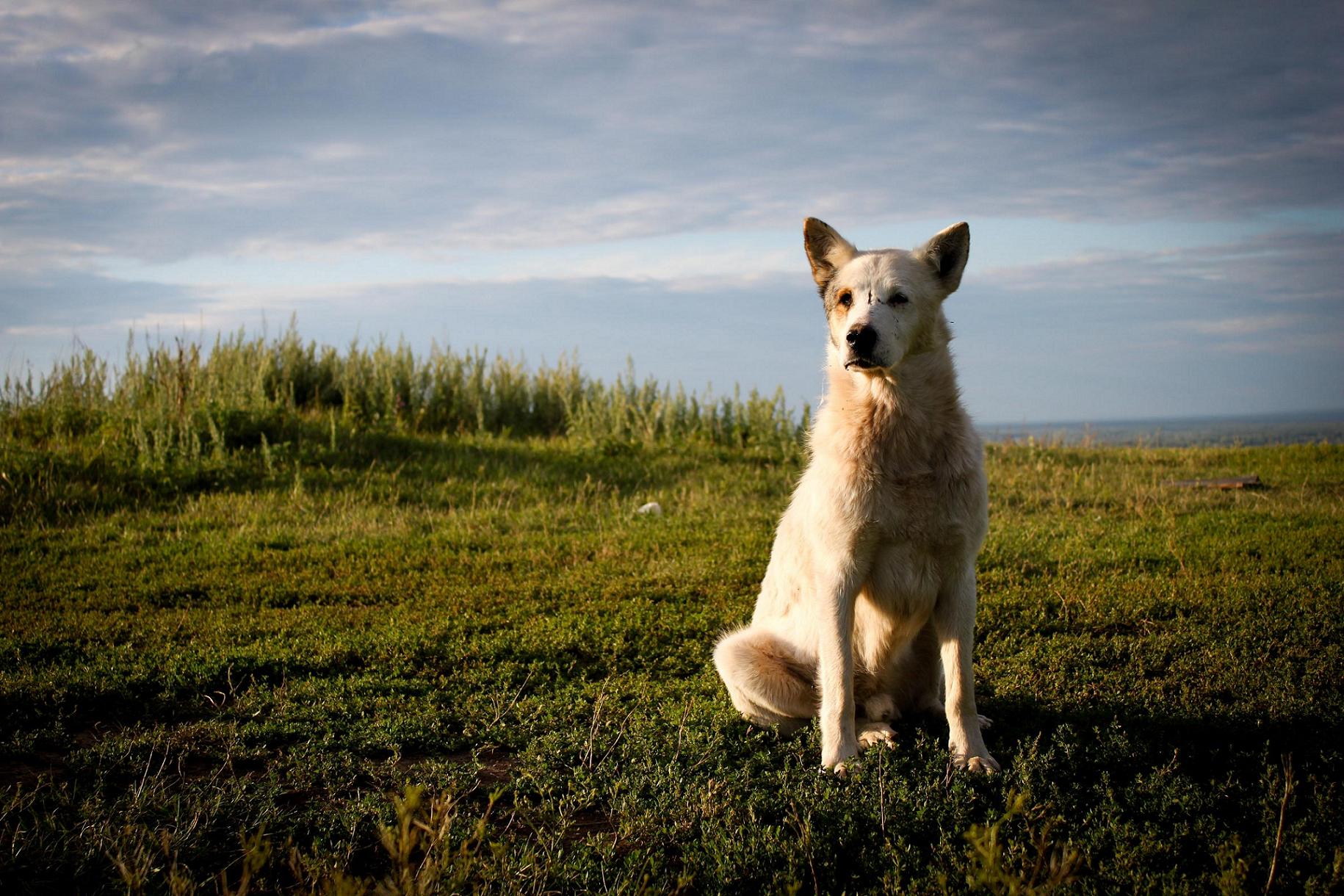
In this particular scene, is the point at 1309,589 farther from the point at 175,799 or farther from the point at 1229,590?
the point at 175,799

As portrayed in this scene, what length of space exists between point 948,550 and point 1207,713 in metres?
2.02

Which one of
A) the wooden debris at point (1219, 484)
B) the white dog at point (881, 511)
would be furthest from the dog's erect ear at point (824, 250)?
the wooden debris at point (1219, 484)

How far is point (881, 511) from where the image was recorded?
4000 mm

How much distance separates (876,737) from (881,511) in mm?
1148

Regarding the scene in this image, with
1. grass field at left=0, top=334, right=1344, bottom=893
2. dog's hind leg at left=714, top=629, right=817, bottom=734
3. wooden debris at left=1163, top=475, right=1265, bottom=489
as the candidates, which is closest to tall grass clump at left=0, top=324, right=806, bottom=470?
grass field at left=0, top=334, right=1344, bottom=893

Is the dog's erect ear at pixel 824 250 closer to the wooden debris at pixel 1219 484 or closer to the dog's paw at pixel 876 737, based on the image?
the dog's paw at pixel 876 737

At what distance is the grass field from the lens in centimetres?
348

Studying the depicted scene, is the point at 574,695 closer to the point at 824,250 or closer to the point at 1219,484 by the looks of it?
the point at 824,250

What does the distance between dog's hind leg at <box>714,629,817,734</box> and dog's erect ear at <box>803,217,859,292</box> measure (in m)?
1.77

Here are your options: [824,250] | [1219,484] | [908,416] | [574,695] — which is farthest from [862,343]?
[1219,484]

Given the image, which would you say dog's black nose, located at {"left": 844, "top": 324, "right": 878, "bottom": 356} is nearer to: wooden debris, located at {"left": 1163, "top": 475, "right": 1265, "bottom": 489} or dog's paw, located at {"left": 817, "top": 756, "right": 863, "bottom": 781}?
dog's paw, located at {"left": 817, "top": 756, "right": 863, "bottom": 781}

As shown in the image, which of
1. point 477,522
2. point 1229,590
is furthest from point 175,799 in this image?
point 1229,590

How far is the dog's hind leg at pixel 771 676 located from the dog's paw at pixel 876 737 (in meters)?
0.25

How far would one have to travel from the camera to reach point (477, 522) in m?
10.0
